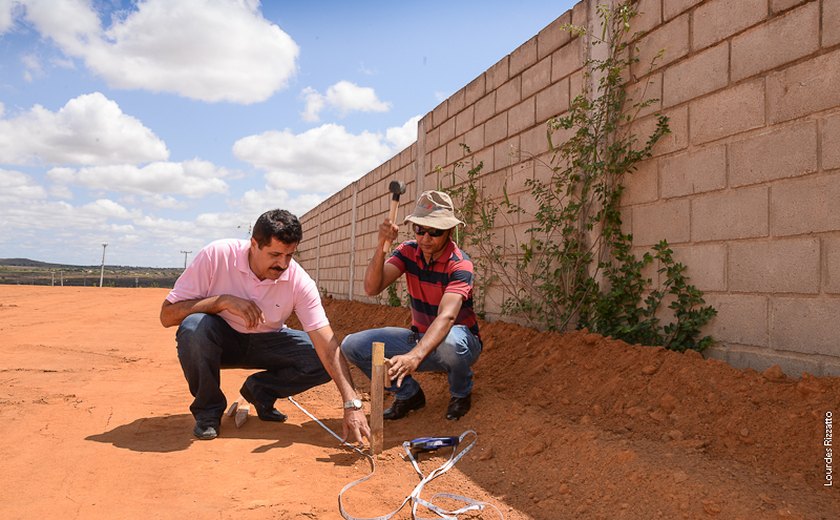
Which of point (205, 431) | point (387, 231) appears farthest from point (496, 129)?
point (205, 431)

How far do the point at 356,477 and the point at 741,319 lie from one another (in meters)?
1.90

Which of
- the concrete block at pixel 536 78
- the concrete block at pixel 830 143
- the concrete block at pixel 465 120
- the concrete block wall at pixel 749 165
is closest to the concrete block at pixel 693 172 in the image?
the concrete block wall at pixel 749 165

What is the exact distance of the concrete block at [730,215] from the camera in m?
2.75

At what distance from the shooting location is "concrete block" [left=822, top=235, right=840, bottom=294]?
2.44 meters

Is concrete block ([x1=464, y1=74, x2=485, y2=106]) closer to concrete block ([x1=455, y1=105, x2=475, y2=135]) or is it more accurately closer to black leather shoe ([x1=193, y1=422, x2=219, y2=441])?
concrete block ([x1=455, y1=105, x2=475, y2=135])

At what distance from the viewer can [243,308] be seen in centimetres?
293

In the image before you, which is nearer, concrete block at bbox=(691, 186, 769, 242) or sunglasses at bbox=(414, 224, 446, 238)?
concrete block at bbox=(691, 186, 769, 242)

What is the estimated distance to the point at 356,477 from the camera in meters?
2.49

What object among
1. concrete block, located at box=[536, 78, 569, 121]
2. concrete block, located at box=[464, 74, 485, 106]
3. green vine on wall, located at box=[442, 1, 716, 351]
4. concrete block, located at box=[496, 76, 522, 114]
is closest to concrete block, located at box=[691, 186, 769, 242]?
green vine on wall, located at box=[442, 1, 716, 351]

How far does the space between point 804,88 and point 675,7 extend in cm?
99

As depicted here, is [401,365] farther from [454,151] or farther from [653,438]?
[454,151]

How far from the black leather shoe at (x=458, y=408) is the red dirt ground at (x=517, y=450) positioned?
0.14 feet

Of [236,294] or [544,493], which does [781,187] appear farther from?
[236,294]

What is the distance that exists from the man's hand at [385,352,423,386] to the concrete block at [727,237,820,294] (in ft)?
5.10
